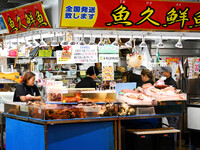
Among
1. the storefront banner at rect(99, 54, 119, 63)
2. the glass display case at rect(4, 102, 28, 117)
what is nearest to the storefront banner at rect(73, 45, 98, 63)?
the storefront banner at rect(99, 54, 119, 63)

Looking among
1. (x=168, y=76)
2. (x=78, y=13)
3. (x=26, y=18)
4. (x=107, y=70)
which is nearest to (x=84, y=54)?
(x=107, y=70)

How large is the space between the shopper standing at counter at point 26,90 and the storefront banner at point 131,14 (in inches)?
72.0

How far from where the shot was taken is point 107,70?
9.50 m

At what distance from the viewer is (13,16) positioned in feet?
29.9

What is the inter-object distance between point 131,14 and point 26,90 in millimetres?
3022

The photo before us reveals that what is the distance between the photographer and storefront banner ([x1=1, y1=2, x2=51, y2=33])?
25.5 feet

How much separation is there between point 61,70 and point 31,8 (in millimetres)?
3544

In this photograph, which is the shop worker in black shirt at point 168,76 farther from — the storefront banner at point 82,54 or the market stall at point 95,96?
the storefront banner at point 82,54

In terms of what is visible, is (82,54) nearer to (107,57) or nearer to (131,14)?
(107,57)

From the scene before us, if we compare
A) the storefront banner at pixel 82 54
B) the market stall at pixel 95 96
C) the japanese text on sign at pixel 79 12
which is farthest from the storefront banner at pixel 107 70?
the japanese text on sign at pixel 79 12

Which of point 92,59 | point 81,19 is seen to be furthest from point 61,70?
point 81,19

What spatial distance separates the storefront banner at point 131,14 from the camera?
7.14 meters

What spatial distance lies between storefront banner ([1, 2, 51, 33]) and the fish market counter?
235 cm

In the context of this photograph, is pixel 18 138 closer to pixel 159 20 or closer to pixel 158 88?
pixel 158 88
